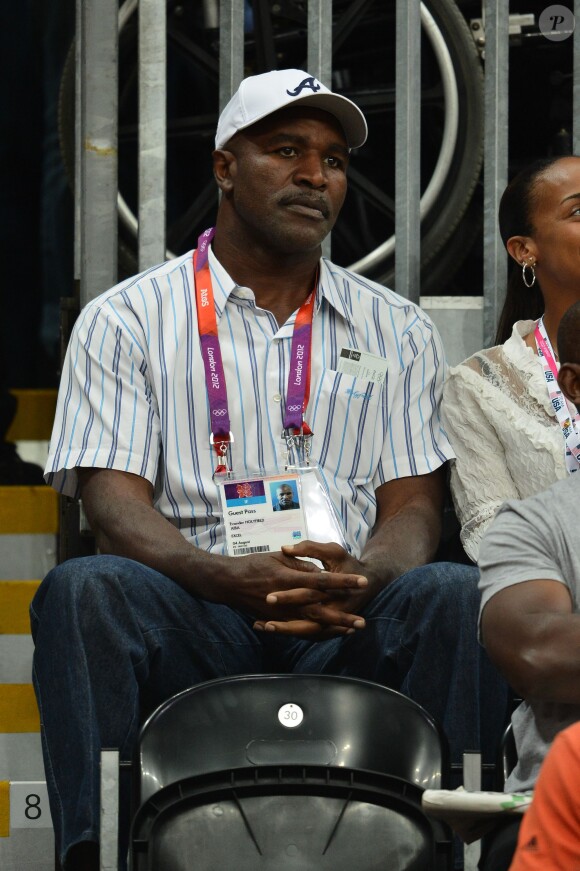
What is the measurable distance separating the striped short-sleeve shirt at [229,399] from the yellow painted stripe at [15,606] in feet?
2.33

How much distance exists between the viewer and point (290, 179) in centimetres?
315

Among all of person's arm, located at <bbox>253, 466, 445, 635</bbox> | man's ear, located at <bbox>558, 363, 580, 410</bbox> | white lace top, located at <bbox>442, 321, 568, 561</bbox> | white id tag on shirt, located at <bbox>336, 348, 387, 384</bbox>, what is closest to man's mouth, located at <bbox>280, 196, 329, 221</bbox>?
white id tag on shirt, located at <bbox>336, 348, 387, 384</bbox>

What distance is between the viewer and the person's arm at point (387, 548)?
2705 millimetres

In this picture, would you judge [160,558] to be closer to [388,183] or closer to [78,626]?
[78,626]

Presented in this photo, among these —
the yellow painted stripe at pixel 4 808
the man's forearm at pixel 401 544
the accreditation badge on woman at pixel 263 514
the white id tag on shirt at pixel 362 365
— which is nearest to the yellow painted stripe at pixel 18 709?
the yellow painted stripe at pixel 4 808

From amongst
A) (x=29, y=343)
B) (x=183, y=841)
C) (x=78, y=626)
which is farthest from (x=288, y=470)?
(x=29, y=343)

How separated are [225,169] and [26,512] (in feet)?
3.78

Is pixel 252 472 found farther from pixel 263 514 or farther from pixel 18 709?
pixel 18 709

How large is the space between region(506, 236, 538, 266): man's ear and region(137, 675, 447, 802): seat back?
1.30m

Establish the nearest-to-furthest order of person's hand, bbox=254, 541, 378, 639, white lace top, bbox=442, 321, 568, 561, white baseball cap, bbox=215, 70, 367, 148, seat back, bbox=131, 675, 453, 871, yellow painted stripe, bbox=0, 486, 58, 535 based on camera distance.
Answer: seat back, bbox=131, 675, 453, 871, person's hand, bbox=254, 541, 378, 639, white lace top, bbox=442, 321, 568, 561, white baseball cap, bbox=215, 70, 367, 148, yellow painted stripe, bbox=0, 486, 58, 535

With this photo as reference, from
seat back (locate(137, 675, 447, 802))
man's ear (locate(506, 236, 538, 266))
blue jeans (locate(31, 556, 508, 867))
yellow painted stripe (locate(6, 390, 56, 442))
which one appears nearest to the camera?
seat back (locate(137, 675, 447, 802))

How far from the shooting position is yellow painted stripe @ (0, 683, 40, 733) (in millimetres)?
3334

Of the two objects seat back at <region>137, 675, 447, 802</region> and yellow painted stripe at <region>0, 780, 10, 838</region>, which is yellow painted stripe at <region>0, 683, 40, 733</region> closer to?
yellow painted stripe at <region>0, 780, 10, 838</region>

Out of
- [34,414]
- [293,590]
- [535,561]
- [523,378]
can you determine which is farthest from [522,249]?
[34,414]
